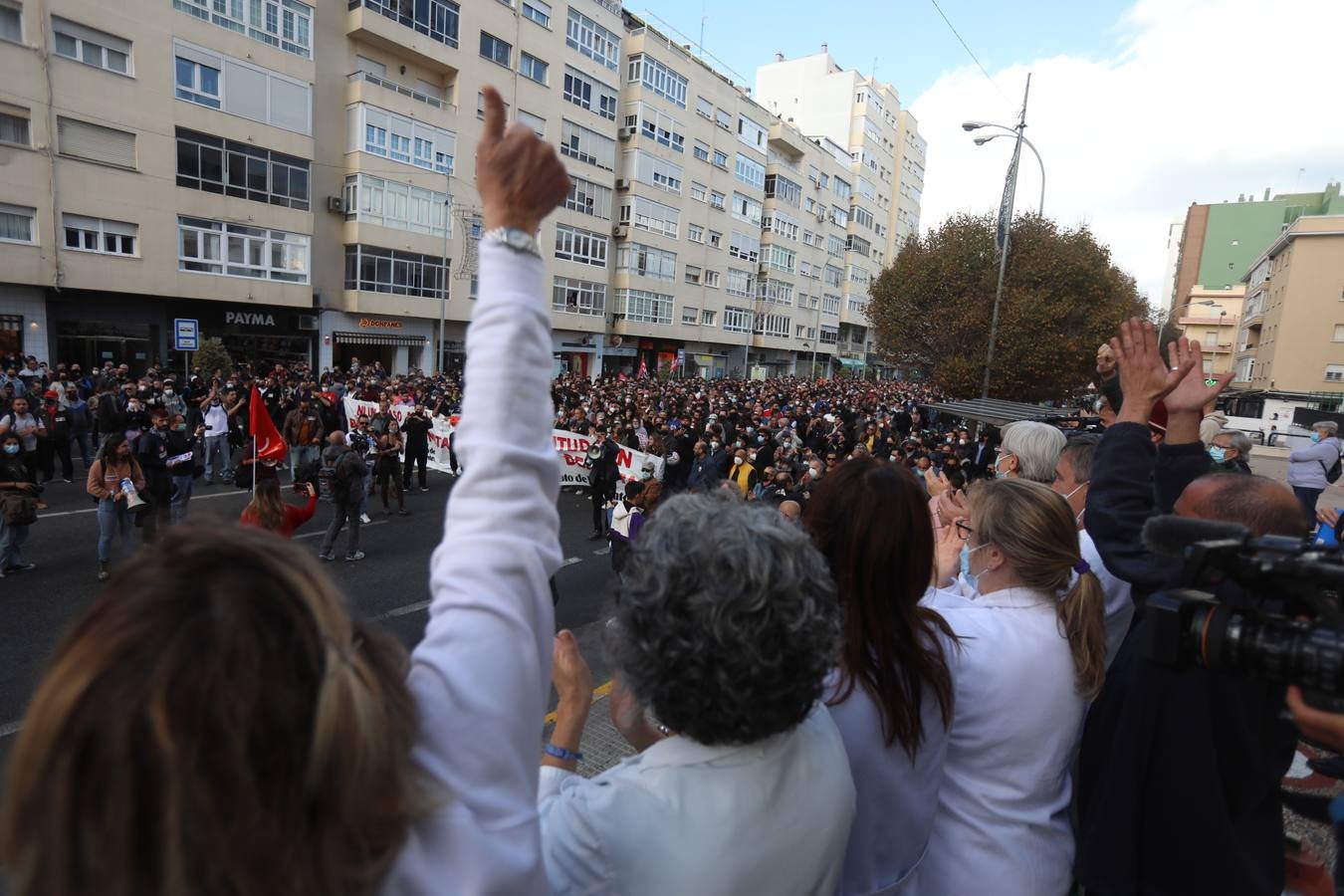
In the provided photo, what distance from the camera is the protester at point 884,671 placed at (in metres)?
1.78

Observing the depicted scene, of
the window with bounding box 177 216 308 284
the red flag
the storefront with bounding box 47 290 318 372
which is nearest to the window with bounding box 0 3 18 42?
the window with bounding box 177 216 308 284

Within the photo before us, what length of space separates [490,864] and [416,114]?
32182 mm

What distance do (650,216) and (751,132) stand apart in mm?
12897

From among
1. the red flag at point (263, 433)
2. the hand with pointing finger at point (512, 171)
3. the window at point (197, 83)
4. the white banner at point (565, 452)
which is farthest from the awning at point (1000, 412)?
the window at point (197, 83)

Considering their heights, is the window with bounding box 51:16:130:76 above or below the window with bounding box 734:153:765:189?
below

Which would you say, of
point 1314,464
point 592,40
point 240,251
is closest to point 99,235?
point 240,251

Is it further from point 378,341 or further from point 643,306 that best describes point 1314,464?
point 643,306

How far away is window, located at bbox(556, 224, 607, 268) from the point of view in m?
36.1

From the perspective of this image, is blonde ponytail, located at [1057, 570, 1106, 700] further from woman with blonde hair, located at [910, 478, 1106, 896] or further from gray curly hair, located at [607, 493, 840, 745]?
gray curly hair, located at [607, 493, 840, 745]

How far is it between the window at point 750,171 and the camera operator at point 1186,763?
48.8m

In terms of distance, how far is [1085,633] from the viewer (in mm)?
2014

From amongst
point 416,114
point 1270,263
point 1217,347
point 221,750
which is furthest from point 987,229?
point 1217,347

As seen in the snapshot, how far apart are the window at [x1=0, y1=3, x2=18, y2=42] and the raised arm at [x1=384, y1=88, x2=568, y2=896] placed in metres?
26.5

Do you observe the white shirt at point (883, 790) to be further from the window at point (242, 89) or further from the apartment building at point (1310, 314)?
the apartment building at point (1310, 314)
